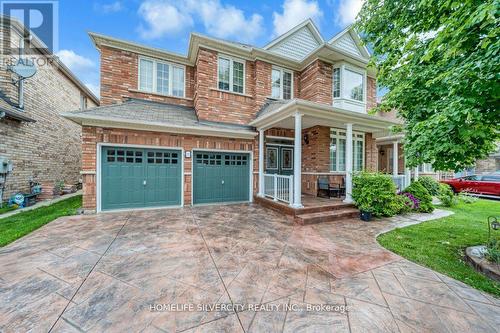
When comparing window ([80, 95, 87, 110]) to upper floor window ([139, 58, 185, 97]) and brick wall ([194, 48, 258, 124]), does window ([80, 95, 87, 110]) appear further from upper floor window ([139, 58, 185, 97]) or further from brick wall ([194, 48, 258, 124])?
brick wall ([194, 48, 258, 124])

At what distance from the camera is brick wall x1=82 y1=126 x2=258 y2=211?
6.16 meters

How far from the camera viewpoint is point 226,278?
279cm

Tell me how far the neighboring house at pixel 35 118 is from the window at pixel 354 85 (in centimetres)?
1084

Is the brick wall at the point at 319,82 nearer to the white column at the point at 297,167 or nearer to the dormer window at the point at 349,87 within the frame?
the dormer window at the point at 349,87

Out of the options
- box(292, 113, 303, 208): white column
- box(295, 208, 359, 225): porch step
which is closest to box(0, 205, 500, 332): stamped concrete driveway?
box(295, 208, 359, 225): porch step

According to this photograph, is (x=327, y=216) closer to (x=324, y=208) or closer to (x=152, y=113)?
(x=324, y=208)

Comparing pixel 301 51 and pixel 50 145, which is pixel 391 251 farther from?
pixel 50 145

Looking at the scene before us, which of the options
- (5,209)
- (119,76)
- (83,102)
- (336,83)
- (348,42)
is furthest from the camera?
(83,102)

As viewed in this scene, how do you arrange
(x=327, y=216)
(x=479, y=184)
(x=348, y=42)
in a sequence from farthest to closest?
(x=479, y=184), (x=348, y=42), (x=327, y=216)

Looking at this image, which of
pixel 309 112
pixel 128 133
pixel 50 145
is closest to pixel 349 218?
pixel 309 112

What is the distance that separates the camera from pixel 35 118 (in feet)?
27.2

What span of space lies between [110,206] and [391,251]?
769cm

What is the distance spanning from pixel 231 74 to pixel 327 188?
6.11 meters

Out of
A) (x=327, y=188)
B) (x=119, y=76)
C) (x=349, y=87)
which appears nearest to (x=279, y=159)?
(x=327, y=188)
